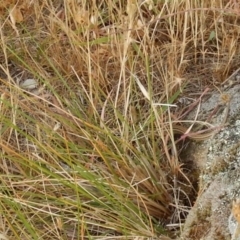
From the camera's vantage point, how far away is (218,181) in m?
1.16

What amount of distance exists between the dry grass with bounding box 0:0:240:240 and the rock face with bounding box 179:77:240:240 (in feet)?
0.28

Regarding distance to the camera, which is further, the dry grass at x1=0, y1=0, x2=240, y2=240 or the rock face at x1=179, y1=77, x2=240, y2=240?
the dry grass at x1=0, y1=0, x2=240, y2=240

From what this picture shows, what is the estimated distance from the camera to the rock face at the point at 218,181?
3.59 ft

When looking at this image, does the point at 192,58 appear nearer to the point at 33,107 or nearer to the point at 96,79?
the point at 96,79

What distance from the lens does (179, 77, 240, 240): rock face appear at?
110 cm

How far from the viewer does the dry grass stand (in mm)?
1244

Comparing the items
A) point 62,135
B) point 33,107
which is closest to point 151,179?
point 62,135

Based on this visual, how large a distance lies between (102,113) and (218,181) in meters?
0.38

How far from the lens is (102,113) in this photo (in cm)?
140

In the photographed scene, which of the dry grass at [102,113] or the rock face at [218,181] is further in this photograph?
the dry grass at [102,113]

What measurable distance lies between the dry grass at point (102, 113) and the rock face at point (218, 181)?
86 mm

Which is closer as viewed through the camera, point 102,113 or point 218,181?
point 218,181

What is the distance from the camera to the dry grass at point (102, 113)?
4.08ft

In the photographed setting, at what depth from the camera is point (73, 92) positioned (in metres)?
1.48
